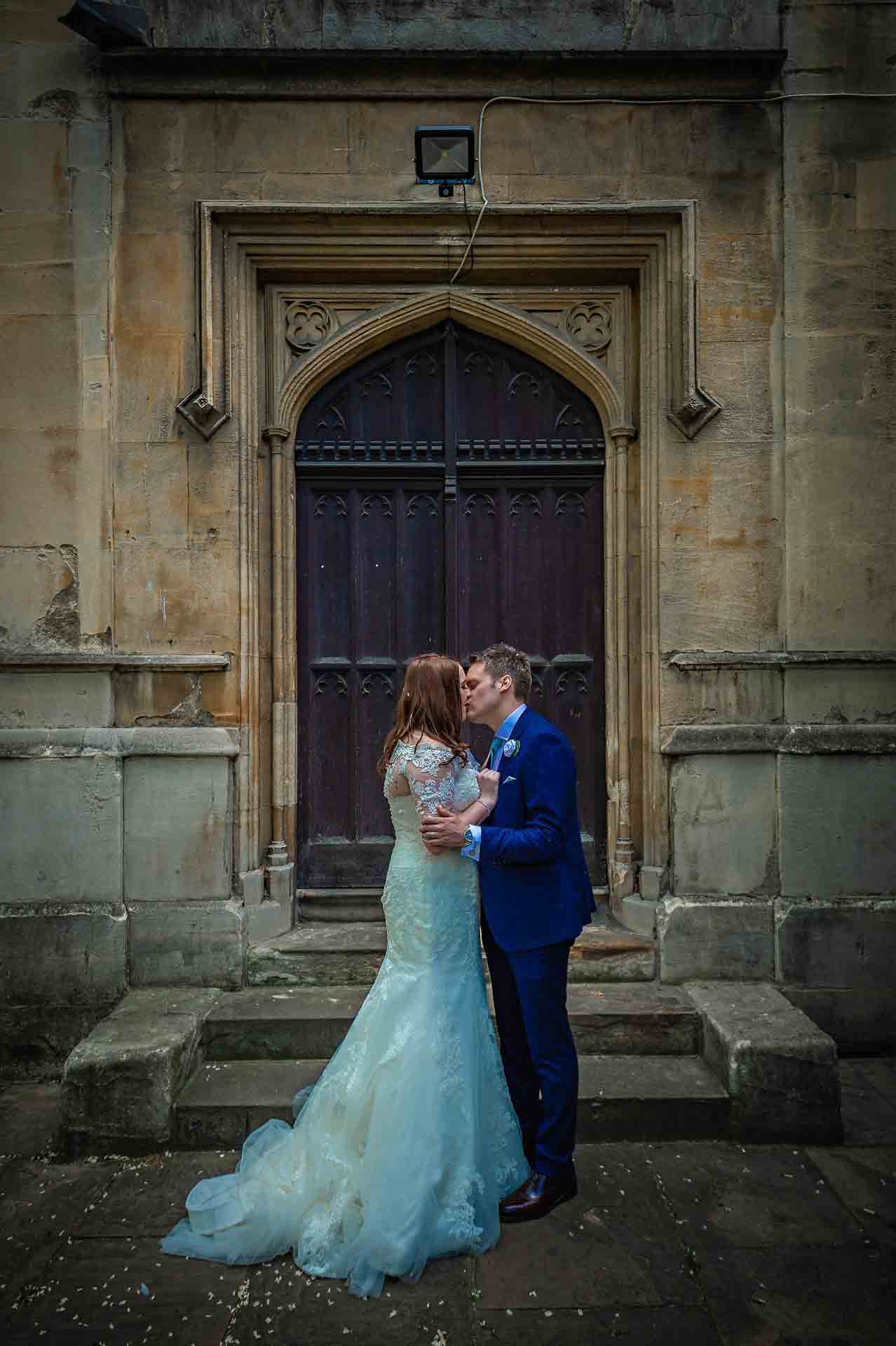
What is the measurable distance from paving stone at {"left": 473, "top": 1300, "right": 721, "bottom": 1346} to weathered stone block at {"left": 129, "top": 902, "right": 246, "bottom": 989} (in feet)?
7.61

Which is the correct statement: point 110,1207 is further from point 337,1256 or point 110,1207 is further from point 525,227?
point 525,227

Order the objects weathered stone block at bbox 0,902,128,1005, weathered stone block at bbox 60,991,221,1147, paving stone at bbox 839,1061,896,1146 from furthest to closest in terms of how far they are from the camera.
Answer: weathered stone block at bbox 0,902,128,1005 < paving stone at bbox 839,1061,896,1146 < weathered stone block at bbox 60,991,221,1147

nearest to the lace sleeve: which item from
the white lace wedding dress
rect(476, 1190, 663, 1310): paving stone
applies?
the white lace wedding dress

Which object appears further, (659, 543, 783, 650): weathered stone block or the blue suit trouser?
(659, 543, 783, 650): weathered stone block

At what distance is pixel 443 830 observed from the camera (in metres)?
3.10

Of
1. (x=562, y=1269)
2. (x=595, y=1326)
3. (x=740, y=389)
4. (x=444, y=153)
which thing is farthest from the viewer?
(x=740, y=389)

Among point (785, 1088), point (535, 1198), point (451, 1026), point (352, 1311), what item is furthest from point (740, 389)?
point (352, 1311)

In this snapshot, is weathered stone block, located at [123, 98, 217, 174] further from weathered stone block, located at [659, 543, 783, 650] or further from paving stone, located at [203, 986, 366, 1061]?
paving stone, located at [203, 986, 366, 1061]

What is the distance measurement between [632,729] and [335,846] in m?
1.86

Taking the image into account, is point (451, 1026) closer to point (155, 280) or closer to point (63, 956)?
point (63, 956)

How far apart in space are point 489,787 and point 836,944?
2610 millimetres

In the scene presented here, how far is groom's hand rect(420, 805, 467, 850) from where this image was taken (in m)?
3.10

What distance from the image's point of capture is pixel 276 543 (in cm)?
512

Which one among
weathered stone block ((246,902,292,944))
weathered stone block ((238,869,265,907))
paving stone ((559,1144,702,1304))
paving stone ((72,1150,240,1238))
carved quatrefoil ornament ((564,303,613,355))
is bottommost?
paving stone ((72,1150,240,1238))
